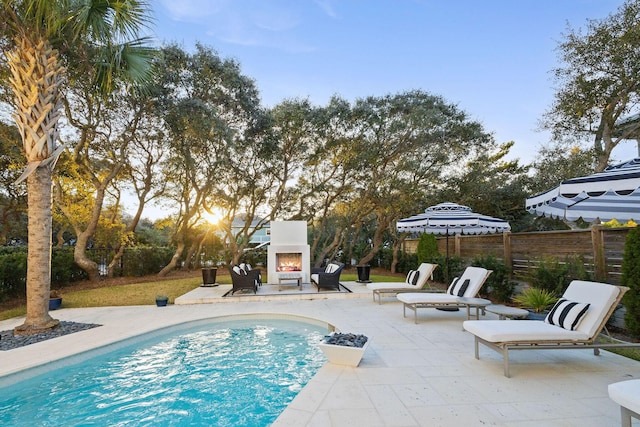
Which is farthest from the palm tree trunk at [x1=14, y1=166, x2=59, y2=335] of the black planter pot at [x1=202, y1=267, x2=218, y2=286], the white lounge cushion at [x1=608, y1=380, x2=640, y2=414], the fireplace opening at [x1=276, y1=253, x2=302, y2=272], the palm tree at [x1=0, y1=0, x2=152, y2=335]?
the white lounge cushion at [x1=608, y1=380, x2=640, y2=414]

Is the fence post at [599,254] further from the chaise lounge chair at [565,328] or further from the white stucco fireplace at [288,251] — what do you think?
the white stucco fireplace at [288,251]

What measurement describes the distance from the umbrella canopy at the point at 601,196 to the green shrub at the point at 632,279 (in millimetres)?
2096

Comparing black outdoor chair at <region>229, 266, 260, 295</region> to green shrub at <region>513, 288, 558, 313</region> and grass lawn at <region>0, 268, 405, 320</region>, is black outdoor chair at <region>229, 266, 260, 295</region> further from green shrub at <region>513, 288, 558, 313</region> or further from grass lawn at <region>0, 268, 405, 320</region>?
green shrub at <region>513, 288, 558, 313</region>

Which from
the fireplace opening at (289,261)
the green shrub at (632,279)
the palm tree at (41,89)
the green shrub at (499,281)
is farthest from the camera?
the fireplace opening at (289,261)

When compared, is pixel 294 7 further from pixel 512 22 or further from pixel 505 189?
pixel 505 189

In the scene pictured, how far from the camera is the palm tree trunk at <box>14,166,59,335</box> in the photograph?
595cm

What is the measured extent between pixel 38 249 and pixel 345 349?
5960 mm

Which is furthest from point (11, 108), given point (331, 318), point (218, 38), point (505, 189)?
point (505, 189)

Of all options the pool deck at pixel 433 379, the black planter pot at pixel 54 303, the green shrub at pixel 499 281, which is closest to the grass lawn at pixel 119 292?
the black planter pot at pixel 54 303

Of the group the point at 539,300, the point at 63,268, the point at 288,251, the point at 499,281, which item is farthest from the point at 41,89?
the point at 499,281

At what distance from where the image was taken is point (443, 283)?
1168 centimetres

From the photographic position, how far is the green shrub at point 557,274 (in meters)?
6.12

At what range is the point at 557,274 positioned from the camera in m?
6.43

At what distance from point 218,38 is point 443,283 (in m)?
11.9
